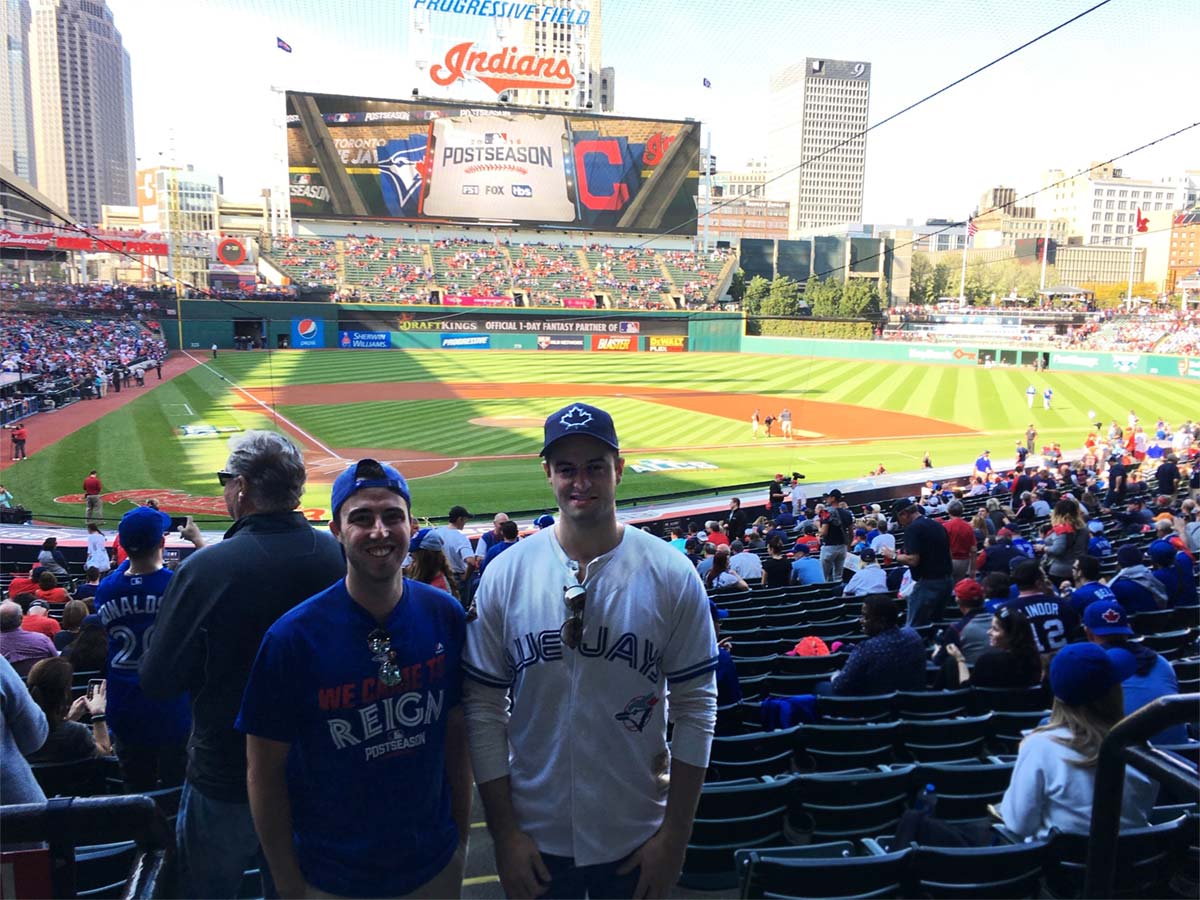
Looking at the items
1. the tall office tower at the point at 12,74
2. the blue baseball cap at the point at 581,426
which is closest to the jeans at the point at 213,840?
the blue baseball cap at the point at 581,426

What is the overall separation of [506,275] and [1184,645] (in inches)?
2151

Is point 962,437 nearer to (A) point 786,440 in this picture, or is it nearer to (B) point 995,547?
(A) point 786,440

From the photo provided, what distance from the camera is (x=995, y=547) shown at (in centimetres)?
859

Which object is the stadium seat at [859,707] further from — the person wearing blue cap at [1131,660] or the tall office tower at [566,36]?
the tall office tower at [566,36]

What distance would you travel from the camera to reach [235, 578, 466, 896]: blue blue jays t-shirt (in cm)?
214

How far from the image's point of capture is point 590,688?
2.23 m

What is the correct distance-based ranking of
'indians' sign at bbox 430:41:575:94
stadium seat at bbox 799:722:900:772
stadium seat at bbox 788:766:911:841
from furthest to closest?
'indians' sign at bbox 430:41:575:94 → stadium seat at bbox 799:722:900:772 → stadium seat at bbox 788:766:911:841

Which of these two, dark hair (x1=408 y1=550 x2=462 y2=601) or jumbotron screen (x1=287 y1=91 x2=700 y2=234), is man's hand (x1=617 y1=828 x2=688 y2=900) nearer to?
dark hair (x1=408 y1=550 x2=462 y2=601)

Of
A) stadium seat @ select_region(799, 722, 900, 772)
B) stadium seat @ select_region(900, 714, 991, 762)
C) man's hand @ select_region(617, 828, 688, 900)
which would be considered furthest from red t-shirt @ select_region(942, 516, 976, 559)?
man's hand @ select_region(617, 828, 688, 900)

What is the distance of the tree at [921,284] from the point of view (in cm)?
8975

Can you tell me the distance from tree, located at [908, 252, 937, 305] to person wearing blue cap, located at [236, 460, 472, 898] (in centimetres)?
9281

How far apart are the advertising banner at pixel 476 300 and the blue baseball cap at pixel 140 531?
158 ft

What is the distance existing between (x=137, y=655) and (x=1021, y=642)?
14.7 ft

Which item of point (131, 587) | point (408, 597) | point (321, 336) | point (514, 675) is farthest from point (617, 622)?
point (321, 336)
